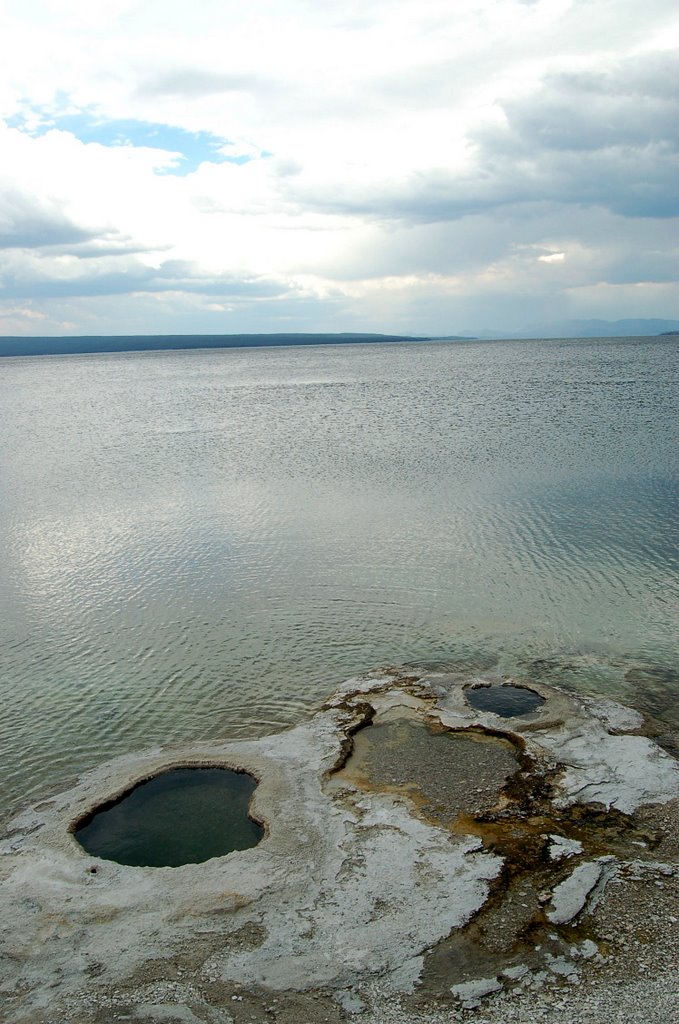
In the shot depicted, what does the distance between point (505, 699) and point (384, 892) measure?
563cm

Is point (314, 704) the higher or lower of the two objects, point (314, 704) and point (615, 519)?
the lower

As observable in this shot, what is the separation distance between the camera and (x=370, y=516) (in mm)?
27141

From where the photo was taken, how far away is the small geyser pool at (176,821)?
1092cm

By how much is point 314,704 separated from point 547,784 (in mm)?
4842

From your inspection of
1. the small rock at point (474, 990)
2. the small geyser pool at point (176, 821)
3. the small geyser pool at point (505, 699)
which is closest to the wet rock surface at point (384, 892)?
the small rock at point (474, 990)

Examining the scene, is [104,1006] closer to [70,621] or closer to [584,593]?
[70,621]

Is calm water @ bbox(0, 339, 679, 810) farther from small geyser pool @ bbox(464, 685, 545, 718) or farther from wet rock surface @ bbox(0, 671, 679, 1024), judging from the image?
wet rock surface @ bbox(0, 671, 679, 1024)

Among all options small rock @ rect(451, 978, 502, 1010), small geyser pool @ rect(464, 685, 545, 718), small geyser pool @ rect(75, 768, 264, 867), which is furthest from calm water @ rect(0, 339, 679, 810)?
small rock @ rect(451, 978, 502, 1010)

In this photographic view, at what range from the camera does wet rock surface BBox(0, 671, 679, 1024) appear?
8.05 m

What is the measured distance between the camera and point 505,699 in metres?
14.3

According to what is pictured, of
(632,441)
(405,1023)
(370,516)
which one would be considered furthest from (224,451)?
(405,1023)

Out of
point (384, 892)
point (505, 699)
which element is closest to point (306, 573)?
point (505, 699)

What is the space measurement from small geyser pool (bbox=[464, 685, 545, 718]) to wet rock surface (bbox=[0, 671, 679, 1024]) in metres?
0.56

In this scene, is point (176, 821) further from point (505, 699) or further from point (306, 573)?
point (306, 573)
